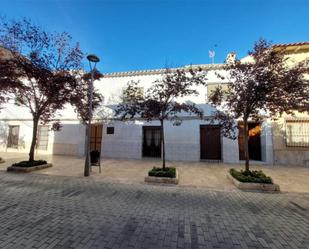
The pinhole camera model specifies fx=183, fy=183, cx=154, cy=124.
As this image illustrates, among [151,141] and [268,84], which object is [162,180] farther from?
[151,141]

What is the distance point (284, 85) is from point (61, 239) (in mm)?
7214

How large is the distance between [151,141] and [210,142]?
4.02 m

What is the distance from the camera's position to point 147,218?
12.3 feet

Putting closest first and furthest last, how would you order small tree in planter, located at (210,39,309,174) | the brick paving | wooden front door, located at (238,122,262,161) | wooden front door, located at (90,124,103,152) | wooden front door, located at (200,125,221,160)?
1. the brick paving
2. small tree in planter, located at (210,39,309,174)
3. wooden front door, located at (238,122,262,161)
4. wooden front door, located at (200,125,221,160)
5. wooden front door, located at (90,124,103,152)

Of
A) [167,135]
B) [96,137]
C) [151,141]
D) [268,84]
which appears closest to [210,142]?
[167,135]

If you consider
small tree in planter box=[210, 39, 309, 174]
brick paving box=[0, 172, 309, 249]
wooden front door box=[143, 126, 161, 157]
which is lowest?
brick paving box=[0, 172, 309, 249]

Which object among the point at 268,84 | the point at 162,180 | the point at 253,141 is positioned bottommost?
the point at 162,180

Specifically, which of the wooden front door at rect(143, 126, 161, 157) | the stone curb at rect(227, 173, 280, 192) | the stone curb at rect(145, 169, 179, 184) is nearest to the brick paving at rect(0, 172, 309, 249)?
the stone curb at rect(227, 173, 280, 192)

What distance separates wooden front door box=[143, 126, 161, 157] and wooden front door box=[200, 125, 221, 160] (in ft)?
9.80

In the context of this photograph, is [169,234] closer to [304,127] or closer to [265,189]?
[265,189]

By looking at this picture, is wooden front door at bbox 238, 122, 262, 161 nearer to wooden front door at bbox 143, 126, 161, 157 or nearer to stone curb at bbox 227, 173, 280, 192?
wooden front door at bbox 143, 126, 161, 157

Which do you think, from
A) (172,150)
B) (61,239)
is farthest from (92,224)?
(172,150)

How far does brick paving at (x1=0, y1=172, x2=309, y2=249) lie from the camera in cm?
291

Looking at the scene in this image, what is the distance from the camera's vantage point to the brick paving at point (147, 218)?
9.54 feet
